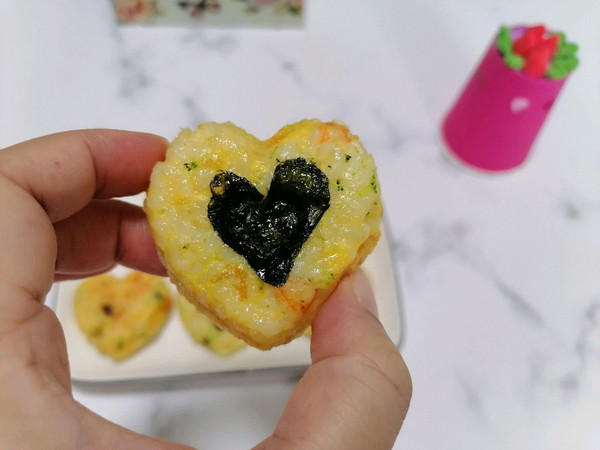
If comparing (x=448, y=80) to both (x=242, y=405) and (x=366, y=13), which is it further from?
(x=242, y=405)

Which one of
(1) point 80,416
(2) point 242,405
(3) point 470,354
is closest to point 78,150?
(1) point 80,416

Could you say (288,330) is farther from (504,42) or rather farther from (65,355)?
(504,42)

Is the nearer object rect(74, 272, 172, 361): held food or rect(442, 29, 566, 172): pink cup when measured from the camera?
rect(74, 272, 172, 361): held food

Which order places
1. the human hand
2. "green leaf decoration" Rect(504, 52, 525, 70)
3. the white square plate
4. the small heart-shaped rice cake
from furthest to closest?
"green leaf decoration" Rect(504, 52, 525, 70), the white square plate, the small heart-shaped rice cake, the human hand

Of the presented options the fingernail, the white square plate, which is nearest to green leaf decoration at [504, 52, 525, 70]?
the white square plate

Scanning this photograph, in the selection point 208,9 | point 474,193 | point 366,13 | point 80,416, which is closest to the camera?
point 80,416

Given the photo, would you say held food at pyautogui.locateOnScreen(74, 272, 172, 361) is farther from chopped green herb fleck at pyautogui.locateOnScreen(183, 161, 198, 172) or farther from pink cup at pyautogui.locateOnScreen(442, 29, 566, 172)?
pink cup at pyautogui.locateOnScreen(442, 29, 566, 172)
